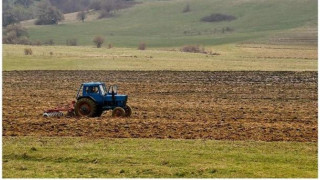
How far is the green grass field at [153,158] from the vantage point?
19.8 m

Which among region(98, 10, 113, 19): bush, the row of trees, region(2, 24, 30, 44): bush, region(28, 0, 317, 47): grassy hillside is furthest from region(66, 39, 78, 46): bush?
region(98, 10, 113, 19): bush

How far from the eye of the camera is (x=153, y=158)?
2150 cm

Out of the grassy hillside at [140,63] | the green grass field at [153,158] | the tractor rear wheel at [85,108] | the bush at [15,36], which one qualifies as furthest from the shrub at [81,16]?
the green grass field at [153,158]

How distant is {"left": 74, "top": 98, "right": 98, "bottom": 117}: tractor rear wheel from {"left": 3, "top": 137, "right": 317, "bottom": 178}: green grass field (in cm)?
541

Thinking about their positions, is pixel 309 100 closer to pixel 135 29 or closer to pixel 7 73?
pixel 7 73

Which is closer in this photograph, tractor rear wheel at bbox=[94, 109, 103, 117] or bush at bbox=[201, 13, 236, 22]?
tractor rear wheel at bbox=[94, 109, 103, 117]

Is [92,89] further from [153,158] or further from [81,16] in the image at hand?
[81,16]

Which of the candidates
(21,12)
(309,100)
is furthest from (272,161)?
(21,12)

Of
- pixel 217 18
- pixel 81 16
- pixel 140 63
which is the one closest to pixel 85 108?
pixel 140 63

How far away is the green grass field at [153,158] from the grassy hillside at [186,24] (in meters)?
101

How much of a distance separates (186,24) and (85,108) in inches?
5012

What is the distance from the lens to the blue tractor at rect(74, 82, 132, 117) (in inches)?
1199

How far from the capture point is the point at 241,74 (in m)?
58.2

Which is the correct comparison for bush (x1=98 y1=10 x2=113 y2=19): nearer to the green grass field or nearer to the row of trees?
the row of trees
